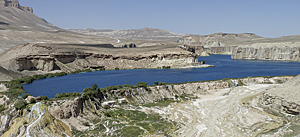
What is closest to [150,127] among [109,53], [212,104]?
[212,104]

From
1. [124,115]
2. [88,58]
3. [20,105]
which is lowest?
[124,115]

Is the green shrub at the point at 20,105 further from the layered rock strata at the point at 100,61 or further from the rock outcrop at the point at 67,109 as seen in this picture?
the layered rock strata at the point at 100,61

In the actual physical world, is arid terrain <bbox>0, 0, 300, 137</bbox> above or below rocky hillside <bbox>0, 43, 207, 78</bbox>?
below

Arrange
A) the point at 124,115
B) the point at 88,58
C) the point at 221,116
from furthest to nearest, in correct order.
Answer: the point at 88,58 < the point at 221,116 < the point at 124,115

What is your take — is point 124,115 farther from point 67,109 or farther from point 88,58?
point 88,58

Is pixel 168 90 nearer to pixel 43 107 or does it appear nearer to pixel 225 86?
pixel 225 86

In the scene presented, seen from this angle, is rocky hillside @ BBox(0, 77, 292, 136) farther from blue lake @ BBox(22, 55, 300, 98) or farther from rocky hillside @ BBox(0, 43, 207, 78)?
rocky hillside @ BBox(0, 43, 207, 78)

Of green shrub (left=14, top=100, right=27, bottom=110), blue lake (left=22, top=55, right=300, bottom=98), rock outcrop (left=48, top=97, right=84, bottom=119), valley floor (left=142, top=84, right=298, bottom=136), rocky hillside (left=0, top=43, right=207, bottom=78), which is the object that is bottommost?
valley floor (left=142, top=84, right=298, bottom=136)

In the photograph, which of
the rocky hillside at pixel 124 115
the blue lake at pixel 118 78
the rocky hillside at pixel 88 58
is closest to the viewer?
the rocky hillside at pixel 124 115

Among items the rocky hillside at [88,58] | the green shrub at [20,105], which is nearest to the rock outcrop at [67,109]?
the green shrub at [20,105]

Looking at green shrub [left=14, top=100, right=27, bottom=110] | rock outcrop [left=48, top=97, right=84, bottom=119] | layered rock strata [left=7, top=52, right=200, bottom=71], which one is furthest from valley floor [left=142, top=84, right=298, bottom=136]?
layered rock strata [left=7, top=52, right=200, bottom=71]

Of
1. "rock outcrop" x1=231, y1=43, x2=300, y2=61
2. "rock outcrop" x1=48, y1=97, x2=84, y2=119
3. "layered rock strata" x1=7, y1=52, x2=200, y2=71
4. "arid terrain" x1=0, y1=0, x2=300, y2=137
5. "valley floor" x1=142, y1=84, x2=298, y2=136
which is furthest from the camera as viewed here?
"rock outcrop" x1=231, y1=43, x2=300, y2=61

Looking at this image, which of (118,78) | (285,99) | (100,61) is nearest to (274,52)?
(100,61)
